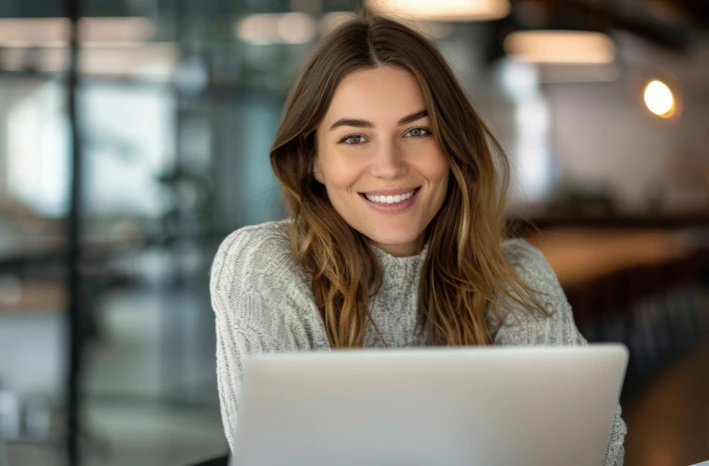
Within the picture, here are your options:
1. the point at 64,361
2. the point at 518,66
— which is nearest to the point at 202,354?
the point at 64,361

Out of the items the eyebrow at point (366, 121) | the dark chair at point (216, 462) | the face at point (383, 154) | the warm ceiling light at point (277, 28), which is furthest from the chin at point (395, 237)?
the warm ceiling light at point (277, 28)

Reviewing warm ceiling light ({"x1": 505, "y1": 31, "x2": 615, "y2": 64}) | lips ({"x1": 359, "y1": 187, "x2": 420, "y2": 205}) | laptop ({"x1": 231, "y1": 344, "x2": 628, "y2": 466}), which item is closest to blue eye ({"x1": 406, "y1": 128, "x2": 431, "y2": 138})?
lips ({"x1": 359, "y1": 187, "x2": 420, "y2": 205})

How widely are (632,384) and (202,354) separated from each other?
10.6ft

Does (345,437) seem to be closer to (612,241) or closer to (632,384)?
(632,384)

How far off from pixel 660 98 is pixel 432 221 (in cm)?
127

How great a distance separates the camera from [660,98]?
310cm

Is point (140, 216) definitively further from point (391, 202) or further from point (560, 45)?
point (560, 45)

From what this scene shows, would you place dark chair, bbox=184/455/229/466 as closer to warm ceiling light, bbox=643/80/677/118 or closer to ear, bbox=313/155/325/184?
ear, bbox=313/155/325/184

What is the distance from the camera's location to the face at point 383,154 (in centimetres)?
196

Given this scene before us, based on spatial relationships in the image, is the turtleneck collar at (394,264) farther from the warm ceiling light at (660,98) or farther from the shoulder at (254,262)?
the warm ceiling light at (660,98)

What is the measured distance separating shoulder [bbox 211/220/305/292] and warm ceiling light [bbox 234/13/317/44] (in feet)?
11.7

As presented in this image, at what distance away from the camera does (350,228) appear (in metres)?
2.13

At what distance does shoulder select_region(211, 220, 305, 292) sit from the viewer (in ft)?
6.43

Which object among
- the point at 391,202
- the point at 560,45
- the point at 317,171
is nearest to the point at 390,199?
the point at 391,202
